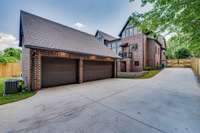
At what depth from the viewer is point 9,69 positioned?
16594mm

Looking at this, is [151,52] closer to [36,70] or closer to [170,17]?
[170,17]

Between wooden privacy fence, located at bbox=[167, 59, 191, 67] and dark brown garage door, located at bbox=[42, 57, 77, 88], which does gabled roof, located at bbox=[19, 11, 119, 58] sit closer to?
dark brown garage door, located at bbox=[42, 57, 77, 88]

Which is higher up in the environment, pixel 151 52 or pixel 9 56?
pixel 151 52

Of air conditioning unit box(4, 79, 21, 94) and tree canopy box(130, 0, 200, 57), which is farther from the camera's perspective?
air conditioning unit box(4, 79, 21, 94)

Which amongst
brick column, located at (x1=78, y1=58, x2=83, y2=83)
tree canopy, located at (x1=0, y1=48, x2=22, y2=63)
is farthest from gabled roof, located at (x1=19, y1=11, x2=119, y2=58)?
tree canopy, located at (x1=0, y1=48, x2=22, y2=63)

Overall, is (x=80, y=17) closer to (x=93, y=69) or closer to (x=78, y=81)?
(x=93, y=69)

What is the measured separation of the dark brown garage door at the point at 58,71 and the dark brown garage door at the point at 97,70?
4.42ft

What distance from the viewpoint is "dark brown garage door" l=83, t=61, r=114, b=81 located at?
11.1 meters

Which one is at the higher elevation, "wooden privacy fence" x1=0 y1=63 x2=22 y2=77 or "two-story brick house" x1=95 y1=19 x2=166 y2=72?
"two-story brick house" x1=95 y1=19 x2=166 y2=72

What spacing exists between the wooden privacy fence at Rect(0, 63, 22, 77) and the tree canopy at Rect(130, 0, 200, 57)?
753 inches

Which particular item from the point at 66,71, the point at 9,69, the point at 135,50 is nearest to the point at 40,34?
the point at 66,71

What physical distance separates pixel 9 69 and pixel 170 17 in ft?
68.4

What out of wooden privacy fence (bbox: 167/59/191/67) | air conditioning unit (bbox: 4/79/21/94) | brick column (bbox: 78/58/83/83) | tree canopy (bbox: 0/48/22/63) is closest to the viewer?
air conditioning unit (bbox: 4/79/21/94)

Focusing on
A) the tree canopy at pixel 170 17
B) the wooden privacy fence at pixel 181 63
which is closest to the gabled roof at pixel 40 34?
the tree canopy at pixel 170 17
